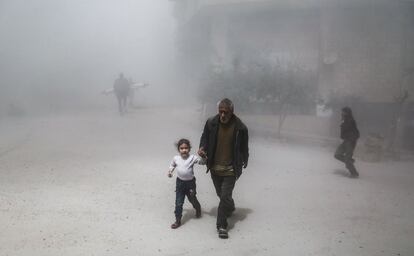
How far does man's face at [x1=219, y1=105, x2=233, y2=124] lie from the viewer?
4457 millimetres

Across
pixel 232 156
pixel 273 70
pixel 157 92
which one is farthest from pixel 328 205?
pixel 157 92

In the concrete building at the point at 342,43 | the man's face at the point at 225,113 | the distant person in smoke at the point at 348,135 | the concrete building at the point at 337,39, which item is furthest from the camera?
the concrete building at the point at 337,39

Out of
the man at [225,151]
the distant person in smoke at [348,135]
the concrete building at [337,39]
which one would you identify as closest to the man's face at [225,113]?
the man at [225,151]

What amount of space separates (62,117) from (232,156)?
39.0 feet

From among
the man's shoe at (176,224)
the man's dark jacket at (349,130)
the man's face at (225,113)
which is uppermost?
the man's face at (225,113)

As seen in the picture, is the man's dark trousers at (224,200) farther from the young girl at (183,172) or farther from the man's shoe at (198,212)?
the man's shoe at (198,212)

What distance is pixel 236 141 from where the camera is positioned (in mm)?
4539

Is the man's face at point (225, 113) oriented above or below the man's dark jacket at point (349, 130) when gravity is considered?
above

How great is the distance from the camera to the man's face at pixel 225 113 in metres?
4.46

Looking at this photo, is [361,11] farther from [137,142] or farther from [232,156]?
[232,156]

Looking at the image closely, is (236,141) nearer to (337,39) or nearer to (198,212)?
(198,212)

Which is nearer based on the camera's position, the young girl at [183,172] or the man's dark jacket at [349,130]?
the young girl at [183,172]

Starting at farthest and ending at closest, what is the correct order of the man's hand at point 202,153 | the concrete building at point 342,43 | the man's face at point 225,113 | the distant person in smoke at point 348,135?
1. the concrete building at point 342,43
2. the distant person in smoke at point 348,135
3. the man's hand at point 202,153
4. the man's face at point 225,113

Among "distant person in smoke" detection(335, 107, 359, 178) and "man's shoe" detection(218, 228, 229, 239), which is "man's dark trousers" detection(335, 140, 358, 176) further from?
"man's shoe" detection(218, 228, 229, 239)
